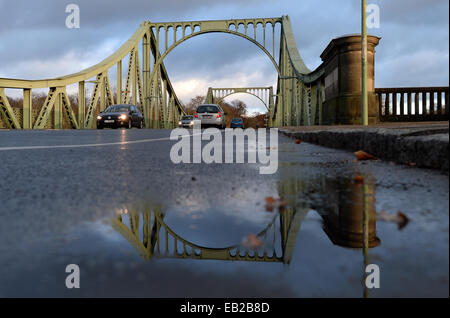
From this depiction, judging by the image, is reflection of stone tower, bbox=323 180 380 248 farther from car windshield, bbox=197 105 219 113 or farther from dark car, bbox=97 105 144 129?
car windshield, bbox=197 105 219 113

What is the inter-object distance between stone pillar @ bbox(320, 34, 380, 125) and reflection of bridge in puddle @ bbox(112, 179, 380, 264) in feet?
29.7

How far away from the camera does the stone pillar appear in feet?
34.0

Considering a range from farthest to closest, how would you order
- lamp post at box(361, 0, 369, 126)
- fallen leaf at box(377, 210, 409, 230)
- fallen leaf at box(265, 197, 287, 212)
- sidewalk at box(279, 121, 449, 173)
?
lamp post at box(361, 0, 369, 126)
sidewalk at box(279, 121, 449, 173)
fallen leaf at box(265, 197, 287, 212)
fallen leaf at box(377, 210, 409, 230)

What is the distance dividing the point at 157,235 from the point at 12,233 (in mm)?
392

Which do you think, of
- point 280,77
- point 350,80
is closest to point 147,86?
point 280,77

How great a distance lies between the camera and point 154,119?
36.9 metres

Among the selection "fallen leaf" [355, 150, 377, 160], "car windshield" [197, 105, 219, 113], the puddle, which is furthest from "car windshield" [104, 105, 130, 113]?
the puddle

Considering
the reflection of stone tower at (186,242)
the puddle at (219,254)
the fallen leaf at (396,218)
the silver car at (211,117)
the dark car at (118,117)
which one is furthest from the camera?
the silver car at (211,117)

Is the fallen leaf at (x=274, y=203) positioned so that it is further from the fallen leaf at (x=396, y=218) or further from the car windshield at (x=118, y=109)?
the car windshield at (x=118, y=109)

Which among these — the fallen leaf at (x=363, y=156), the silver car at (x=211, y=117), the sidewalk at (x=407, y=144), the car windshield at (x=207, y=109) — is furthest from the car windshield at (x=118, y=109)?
the fallen leaf at (x=363, y=156)

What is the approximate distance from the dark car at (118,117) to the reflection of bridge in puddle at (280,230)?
58.8 ft

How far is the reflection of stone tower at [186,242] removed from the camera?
37.6 inches
